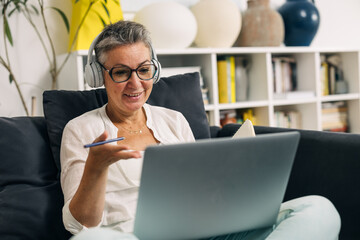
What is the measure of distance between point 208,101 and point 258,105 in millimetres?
368

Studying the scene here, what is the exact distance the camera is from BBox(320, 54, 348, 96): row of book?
10.5 ft

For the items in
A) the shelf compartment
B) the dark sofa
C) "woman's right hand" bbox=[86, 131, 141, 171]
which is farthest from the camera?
the shelf compartment

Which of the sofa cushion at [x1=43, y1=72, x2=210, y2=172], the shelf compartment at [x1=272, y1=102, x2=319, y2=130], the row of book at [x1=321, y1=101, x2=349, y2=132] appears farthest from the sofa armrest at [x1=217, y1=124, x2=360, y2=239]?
the row of book at [x1=321, y1=101, x2=349, y2=132]

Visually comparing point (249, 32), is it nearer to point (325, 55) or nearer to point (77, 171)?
point (325, 55)

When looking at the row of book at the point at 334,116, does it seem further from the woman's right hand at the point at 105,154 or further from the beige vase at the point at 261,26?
the woman's right hand at the point at 105,154

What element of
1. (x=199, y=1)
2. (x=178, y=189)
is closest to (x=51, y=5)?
(x=199, y=1)

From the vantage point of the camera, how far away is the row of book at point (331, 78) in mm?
3205

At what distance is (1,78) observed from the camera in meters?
2.33

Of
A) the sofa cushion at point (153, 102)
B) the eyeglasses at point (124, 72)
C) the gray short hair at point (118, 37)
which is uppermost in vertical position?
the gray short hair at point (118, 37)

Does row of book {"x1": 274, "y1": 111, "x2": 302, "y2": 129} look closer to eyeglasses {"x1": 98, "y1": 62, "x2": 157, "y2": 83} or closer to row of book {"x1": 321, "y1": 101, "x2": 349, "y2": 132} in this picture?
row of book {"x1": 321, "y1": 101, "x2": 349, "y2": 132}

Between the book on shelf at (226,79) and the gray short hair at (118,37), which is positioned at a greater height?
the gray short hair at (118,37)

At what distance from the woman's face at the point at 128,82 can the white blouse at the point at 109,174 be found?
0.28 feet

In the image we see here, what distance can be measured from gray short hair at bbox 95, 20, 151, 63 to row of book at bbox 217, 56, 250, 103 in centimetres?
144

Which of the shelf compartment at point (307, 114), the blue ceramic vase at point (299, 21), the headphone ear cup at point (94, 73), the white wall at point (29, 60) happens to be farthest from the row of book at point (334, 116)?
the headphone ear cup at point (94, 73)
